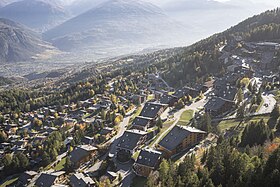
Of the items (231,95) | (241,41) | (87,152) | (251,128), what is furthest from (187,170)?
(241,41)

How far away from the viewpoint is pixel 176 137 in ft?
262

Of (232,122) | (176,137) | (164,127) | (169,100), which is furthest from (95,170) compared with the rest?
(169,100)

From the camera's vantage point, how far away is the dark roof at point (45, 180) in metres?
79.4

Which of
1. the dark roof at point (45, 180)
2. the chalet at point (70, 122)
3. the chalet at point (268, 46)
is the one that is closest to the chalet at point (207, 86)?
the chalet at point (268, 46)

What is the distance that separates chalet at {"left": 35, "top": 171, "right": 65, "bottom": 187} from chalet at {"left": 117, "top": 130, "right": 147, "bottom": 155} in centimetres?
1599

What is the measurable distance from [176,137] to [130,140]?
1331 centimetres

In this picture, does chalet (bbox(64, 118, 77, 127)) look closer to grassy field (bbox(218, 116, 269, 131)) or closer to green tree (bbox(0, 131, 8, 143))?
green tree (bbox(0, 131, 8, 143))

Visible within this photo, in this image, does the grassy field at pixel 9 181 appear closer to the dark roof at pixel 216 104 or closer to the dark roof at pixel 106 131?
the dark roof at pixel 106 131

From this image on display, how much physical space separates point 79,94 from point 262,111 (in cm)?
9334

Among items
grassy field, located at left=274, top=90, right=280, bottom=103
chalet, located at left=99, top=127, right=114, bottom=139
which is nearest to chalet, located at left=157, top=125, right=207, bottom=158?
chalet, located at left=99, top=127, right=114, bottom=139

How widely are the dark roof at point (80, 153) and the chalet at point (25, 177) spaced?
10772 millimetres

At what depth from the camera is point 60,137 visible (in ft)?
348

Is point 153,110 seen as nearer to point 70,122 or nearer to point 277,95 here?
point 70,122

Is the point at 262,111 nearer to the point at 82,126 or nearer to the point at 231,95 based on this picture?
the point at 231,95
